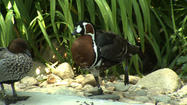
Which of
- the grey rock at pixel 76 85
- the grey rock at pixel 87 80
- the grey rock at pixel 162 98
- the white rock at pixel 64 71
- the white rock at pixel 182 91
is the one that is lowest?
the grey rock at pixel 162 98

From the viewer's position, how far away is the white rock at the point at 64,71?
3158 mm

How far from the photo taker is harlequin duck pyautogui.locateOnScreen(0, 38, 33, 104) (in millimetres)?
2236

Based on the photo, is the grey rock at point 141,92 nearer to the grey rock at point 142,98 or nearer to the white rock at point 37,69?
the grey rock at point 142,98

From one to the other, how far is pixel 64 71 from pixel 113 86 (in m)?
0.48

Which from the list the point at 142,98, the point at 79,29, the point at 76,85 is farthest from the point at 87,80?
the point at 79,29

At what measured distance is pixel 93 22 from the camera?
10.3ft

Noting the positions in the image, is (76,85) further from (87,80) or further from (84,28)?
(84,28)

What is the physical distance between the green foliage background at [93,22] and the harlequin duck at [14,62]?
680 mm

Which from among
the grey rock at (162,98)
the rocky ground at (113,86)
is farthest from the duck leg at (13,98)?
the grey rock at (162,98)

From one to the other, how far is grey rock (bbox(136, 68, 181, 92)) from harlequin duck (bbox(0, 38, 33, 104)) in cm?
120

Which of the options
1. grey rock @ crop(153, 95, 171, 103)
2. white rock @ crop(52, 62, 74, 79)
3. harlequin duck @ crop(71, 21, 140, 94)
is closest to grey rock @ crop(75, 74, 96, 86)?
white rock @ crop(52, 62, 74, 79)

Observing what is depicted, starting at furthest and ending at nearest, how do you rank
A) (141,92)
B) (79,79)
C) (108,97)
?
1. (79,79)
2. (141,92)
3. (108,97)

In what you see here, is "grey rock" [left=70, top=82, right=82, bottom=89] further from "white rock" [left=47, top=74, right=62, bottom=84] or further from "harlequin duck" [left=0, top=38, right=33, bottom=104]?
"harlequin duck" [left=0, top=38, right=33, bottom=104]

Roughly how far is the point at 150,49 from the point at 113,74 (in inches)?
37.3
